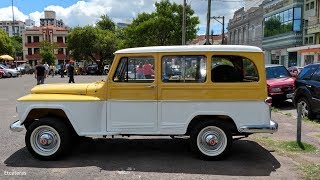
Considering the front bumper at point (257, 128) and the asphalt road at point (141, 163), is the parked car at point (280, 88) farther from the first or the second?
the front bumper at point (257, 128)

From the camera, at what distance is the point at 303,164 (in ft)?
22.8

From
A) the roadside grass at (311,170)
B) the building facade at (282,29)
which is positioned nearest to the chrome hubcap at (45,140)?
the roadside grass at (311,170)

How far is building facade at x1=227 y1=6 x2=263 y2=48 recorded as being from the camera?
57.7m

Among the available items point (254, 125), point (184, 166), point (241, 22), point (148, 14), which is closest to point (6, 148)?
point (184, 166)

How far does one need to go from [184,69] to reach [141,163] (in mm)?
1796

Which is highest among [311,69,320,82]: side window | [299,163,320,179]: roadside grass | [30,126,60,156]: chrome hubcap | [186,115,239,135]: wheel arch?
[311,69,320,82]: side window

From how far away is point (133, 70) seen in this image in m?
7.05

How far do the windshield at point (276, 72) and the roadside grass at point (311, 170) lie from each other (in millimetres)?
9607

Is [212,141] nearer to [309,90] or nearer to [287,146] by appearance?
[287,146]

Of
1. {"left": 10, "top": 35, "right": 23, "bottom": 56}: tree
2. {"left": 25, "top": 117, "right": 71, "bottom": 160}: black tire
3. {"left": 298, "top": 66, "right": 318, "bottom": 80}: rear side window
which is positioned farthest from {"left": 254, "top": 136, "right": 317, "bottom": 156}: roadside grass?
{"left": 10, "top": 35, "right": 23, "bottom": 56}: tree

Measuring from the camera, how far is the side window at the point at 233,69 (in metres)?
6.95

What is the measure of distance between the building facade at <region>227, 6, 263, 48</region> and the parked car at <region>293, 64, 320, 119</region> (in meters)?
45.7

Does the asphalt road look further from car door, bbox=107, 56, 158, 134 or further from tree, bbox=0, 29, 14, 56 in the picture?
tree, bbox=0, 29, 14, 56

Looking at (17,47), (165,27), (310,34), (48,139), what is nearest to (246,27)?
(165,27)
